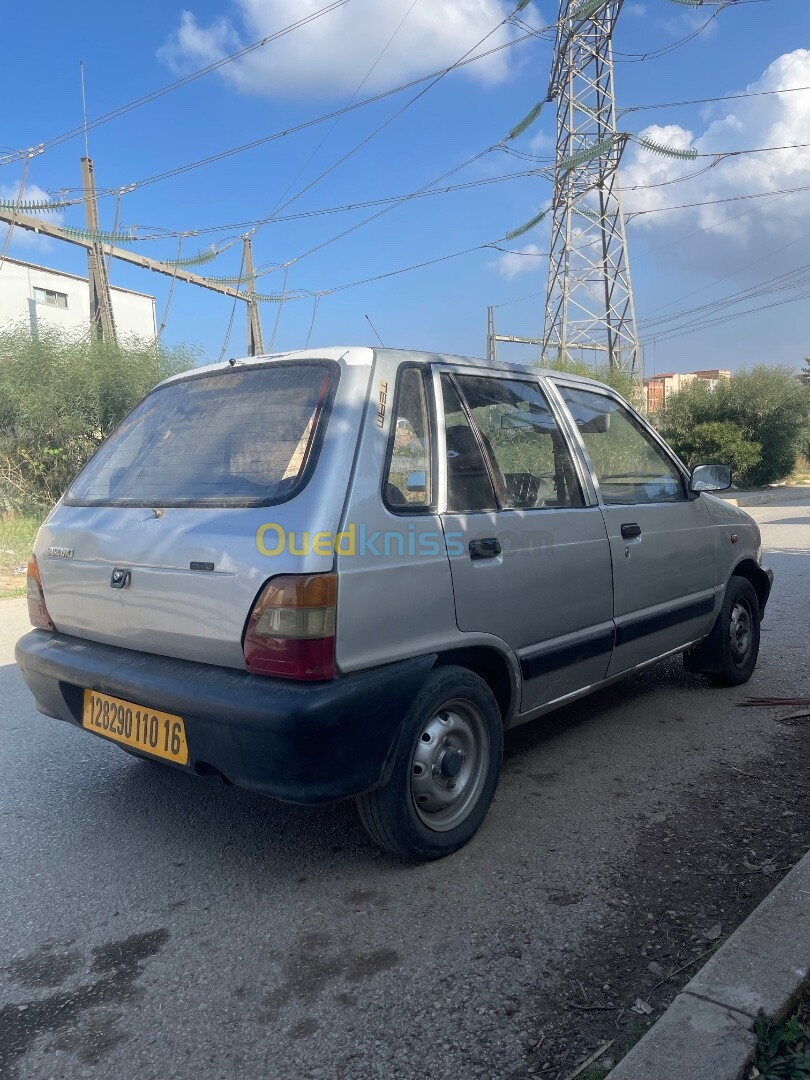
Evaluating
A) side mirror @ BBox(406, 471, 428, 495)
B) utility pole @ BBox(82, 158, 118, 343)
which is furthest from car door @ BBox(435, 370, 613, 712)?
utility pole @ BBox(82, 158, 118, 343)

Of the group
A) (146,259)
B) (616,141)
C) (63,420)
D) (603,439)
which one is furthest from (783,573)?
(616,141)

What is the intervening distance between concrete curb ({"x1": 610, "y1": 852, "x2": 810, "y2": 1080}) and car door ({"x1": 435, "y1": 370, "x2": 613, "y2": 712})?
3.90 ft

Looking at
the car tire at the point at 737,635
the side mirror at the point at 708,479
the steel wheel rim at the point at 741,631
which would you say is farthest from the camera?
the steel wheel rim at the point at 741,631

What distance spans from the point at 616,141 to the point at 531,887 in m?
28.0

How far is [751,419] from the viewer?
78.9 feet

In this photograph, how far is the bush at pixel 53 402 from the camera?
41.3 feet

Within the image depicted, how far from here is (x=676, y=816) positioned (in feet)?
10.5

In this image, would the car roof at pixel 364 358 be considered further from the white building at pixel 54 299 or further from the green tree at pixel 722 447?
the white building at pixel 54 299

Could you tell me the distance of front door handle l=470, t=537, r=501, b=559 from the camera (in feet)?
9.46

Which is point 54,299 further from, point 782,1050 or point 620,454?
point 782,1050

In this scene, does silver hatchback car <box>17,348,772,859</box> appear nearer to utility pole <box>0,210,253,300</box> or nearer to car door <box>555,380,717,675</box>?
car door <box>555,380,717,675</box>

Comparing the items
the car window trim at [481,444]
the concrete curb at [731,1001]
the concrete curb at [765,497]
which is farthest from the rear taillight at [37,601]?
the concrete curb at [765,497]

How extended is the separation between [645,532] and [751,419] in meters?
22.5

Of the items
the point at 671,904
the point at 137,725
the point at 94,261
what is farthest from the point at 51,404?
the point at 671,904
